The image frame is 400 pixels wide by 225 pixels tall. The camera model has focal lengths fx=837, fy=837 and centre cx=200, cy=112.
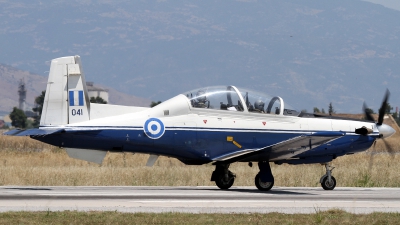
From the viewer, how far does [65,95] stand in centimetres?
2130

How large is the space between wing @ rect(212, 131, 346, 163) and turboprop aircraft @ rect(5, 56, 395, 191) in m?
0.03

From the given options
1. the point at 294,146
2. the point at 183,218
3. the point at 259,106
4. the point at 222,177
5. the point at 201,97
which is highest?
the point at 201,97

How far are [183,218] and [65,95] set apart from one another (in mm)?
7300

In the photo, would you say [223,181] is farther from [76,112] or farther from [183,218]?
[183,218]

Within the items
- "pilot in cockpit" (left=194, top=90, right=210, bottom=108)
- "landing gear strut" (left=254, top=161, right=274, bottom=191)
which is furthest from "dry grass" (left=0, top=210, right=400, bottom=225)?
"pilot in cockpit" (left=194, top=90, right=210, bottom=108)

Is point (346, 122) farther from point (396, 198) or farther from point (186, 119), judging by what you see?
point (186, 119)

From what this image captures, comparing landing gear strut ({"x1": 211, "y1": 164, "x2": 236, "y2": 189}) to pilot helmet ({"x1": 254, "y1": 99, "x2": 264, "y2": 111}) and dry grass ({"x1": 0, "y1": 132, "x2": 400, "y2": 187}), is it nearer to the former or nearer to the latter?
pilot helmet ({"x1": 254, "y1": 99, "x2": 264, "y2": 111})

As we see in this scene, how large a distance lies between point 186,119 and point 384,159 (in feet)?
64.7

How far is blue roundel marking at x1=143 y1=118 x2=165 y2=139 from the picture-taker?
21.2 m

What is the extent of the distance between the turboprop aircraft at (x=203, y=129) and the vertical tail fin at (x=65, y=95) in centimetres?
3

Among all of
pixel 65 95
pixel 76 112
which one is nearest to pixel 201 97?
pixel 76 112

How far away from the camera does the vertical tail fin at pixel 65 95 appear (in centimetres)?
2109

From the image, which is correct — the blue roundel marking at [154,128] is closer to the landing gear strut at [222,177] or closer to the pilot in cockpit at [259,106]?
the landing gear strut at [222,177]

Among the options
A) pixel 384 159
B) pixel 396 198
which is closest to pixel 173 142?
pixel 396 198
